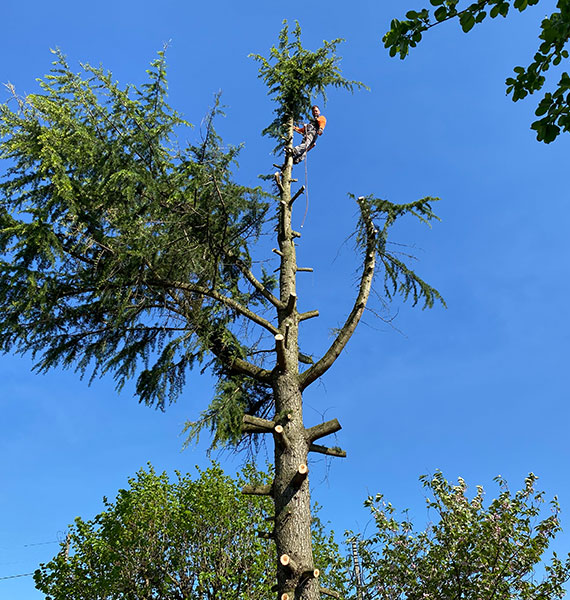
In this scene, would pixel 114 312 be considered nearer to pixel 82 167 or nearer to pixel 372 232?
pixel 82 167

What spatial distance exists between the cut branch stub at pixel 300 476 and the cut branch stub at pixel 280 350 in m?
1.29

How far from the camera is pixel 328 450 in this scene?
5949mm

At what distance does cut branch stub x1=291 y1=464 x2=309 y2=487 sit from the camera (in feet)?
A: 17.2

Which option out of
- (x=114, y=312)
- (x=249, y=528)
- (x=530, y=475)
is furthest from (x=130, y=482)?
(x=530, y=475)

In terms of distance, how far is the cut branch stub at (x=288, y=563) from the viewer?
487cm

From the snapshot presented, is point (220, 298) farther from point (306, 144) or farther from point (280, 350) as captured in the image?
point (306, 144)

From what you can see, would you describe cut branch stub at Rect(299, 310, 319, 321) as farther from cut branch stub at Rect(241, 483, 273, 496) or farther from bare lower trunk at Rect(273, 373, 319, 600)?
cut branch stub at Rect(241, 483, 273, 496)

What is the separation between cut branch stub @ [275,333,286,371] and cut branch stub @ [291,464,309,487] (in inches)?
50.7

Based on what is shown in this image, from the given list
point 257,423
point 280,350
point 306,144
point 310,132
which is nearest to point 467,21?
point 280,350

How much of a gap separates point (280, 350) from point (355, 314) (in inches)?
49.3

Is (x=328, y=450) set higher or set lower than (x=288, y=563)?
higher

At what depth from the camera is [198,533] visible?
10.1m

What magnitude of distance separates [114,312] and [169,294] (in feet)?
2.55

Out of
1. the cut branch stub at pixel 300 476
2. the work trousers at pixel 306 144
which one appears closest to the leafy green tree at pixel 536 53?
the cut branch stub at pixel 300 476
